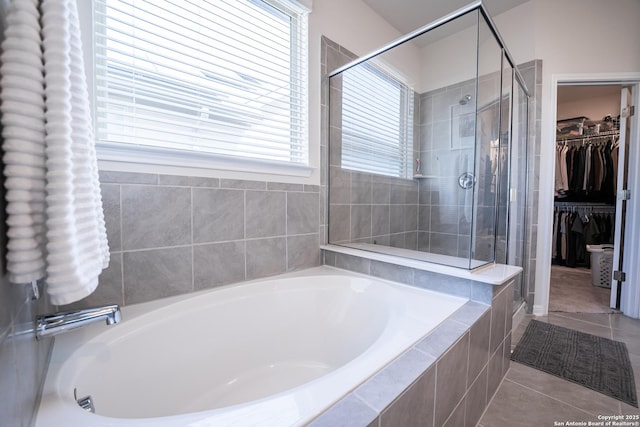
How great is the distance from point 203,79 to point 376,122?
4.73 ft

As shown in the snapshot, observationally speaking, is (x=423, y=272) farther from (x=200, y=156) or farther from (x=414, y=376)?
(x=200, y=156)

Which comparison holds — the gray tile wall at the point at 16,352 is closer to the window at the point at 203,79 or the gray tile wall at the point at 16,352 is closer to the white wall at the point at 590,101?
the window at the point at 203,79

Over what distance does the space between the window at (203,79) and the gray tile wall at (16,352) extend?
2.34 ft

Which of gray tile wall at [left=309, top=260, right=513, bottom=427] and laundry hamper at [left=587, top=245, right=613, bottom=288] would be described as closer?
gray tile wall at [left=309, top=260, right=513, bottom=427]

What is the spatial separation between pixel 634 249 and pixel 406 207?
5.85 feet

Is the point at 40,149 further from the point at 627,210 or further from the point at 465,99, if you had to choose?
the point at 627,210

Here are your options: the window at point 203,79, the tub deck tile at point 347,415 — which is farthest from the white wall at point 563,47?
the tub deck tile at point 347,415

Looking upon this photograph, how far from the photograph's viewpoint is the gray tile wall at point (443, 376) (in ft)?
2.01

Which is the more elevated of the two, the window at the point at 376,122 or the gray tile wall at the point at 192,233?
the window at the point at 376,122

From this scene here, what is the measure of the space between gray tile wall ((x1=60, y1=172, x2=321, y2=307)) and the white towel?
2.55ft

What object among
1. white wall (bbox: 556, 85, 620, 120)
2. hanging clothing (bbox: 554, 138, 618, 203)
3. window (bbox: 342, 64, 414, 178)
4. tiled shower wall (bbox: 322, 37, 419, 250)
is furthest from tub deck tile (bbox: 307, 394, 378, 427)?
white wall (bbox: 556, 85, 620, 120)

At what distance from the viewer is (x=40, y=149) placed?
16.4 inches

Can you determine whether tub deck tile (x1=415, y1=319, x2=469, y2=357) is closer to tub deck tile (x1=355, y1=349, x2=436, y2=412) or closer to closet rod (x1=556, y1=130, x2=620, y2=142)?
tub deck tile (x1=355, y1=349, x2=436, y2=412)

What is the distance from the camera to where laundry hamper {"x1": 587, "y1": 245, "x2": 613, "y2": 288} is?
2.92 meters
